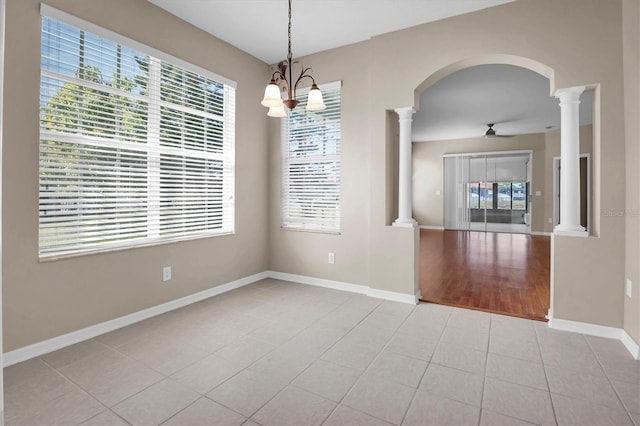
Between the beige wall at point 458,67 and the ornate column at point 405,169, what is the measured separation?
12 centimetres

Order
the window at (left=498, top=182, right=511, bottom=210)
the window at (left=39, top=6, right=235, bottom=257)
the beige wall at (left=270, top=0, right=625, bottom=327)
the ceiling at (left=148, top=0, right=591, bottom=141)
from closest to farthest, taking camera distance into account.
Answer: the window at (left=39, top=6, right=235, bottom=257) → the beige wall at (left=270, top=0, right=625, bottom=327) → the ceiling at (left=148, top=0, right=591, bottom=141) → the window at (left=498, top=182, right=511, bottom=210)

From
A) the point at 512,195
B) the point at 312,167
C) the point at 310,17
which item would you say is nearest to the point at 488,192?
the point at 512,195

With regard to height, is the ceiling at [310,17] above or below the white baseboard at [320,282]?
above

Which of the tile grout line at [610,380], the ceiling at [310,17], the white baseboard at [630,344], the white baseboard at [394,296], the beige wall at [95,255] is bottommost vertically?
the tile grout line at [610,380]

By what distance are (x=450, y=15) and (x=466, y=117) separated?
452 cm

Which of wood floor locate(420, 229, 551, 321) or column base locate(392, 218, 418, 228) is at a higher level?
column base locate(392, 218, 418, 228)

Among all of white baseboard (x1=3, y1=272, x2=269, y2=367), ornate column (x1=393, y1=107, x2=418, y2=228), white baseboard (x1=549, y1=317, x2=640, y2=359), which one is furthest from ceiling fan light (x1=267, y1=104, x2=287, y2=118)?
white baseboard (x1=549, y1=317, x2=640, y2=359)

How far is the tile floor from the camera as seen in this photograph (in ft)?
6.50

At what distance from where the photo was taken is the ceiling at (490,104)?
5.16m

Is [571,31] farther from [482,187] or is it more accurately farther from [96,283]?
[482,187]

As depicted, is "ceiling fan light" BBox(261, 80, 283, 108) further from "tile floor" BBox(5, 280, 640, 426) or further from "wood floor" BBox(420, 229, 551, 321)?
"wood floor" BBox(420, 229, 551, 321)

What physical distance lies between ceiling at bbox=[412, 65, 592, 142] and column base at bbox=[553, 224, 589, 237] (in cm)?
264

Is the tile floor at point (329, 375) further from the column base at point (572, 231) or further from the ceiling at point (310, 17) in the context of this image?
the ceiling at point (310, 17)

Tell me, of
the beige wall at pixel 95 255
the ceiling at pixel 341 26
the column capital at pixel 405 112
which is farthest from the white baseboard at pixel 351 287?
the ceiling at pixel 341 26
